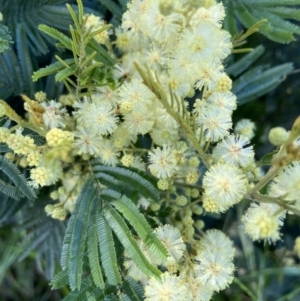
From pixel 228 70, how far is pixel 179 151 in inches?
22.1

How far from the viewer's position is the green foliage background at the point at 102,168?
3.84 feet

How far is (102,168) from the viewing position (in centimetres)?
129

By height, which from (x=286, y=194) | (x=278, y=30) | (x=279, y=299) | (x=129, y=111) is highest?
(x=278, y=30)

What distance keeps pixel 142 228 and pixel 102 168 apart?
0.29 m

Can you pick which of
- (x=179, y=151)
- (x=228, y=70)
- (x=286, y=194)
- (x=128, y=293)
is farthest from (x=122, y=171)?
(x=228, y=70)

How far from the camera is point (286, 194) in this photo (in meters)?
0.96

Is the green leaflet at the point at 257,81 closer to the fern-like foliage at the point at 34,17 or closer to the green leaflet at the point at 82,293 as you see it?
the fern-like foliage at the point at 34,17

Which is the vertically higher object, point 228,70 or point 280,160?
point 228,70

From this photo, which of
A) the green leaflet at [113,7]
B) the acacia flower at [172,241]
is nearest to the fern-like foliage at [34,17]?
the green leaflet at [113,7]

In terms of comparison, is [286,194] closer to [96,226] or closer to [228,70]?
[96,226]

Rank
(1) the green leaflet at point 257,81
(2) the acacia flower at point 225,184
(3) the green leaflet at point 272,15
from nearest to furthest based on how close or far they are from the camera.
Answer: (2) the acacia flower at point 225,184
(3) the green leaflet at point 272,15
(1) the green leaflet at point 257,81

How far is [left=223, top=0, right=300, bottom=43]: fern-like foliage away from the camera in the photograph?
1.37 meters

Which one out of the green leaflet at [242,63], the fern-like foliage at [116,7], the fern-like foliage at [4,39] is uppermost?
the fern-like foliage at [116,7]

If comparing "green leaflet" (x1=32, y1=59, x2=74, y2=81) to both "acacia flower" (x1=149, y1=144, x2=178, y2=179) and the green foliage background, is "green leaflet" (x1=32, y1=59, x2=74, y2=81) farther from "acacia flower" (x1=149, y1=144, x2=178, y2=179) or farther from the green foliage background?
"acacia flower" (x1=149, y1=144, x2=178, y2=179)
